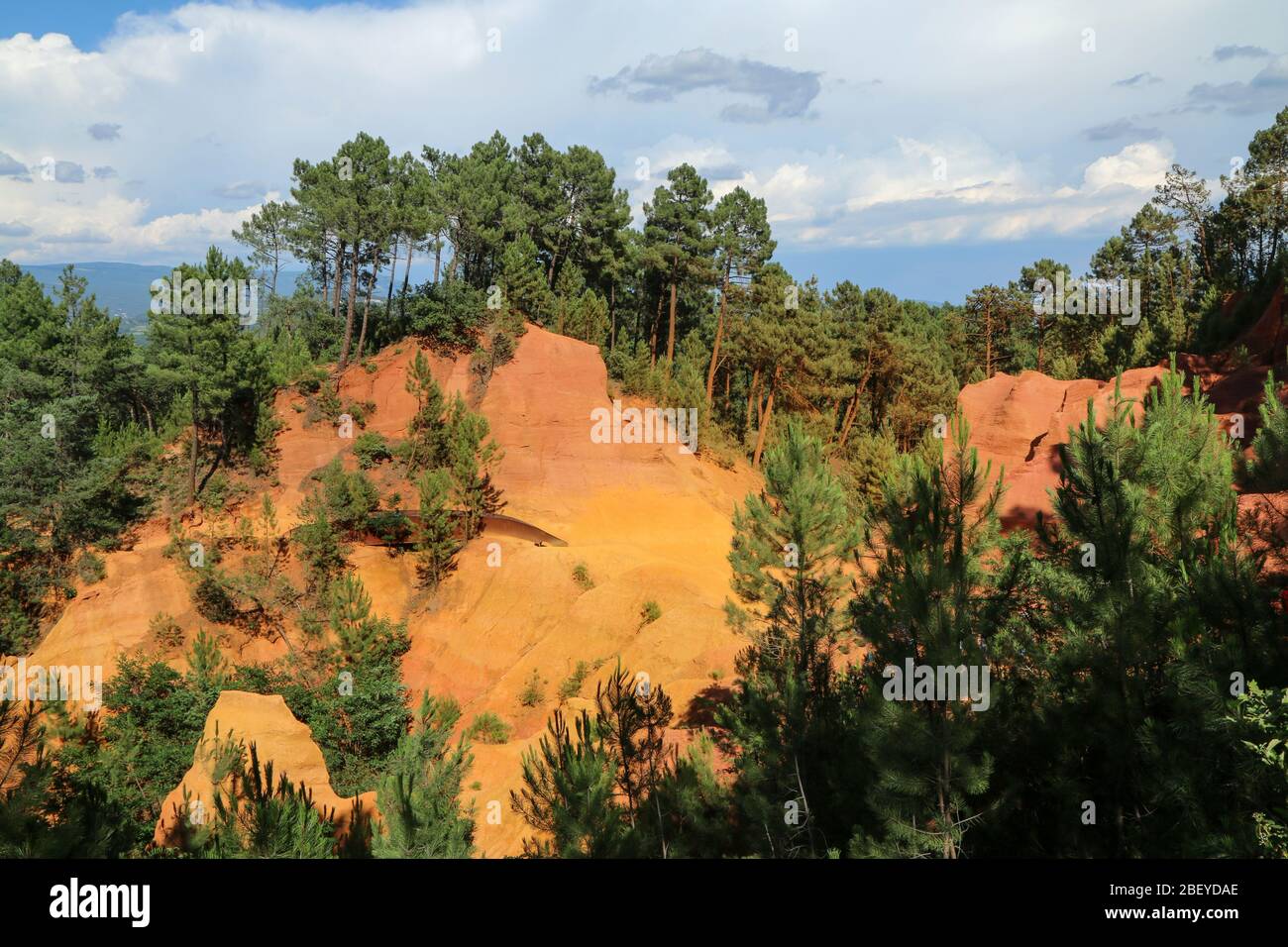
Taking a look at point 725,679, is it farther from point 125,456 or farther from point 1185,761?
point 125,456

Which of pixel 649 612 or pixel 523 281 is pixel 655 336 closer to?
pixel 523 281

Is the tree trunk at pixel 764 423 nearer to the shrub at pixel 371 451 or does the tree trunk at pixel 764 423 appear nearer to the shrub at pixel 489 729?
the shrub at pixel 371 451

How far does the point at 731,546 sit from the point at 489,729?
35.4ft

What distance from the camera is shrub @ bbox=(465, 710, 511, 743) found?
982 inches

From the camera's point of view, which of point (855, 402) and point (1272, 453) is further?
point (855, 402)

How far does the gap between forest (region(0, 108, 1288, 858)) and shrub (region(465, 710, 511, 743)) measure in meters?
0.24

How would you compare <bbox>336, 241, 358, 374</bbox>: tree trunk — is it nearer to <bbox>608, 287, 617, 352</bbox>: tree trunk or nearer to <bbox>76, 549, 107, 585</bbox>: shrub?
<bbox>76, 549, 107, 585</bbox>: shrub

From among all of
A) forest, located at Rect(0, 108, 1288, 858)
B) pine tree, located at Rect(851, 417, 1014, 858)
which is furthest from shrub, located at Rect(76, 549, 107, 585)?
pine tree, located at Rect(851, 417, 1014, 858)

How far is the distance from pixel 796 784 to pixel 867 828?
62.5 inches
